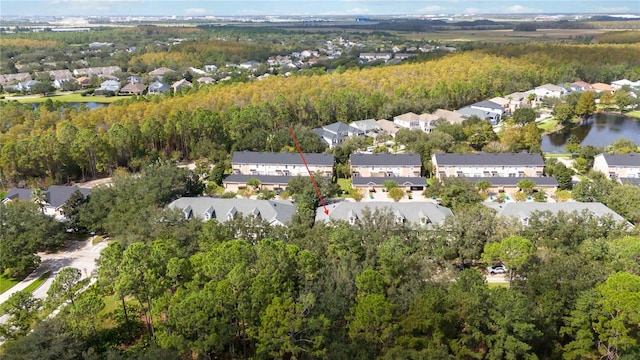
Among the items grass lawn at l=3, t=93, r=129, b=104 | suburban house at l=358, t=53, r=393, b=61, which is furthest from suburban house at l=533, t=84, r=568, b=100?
grass lawn at l=3, t=93, r=129, b=104

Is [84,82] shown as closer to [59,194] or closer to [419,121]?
[59,194]

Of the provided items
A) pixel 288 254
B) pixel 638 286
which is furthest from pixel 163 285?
pixel 638 286

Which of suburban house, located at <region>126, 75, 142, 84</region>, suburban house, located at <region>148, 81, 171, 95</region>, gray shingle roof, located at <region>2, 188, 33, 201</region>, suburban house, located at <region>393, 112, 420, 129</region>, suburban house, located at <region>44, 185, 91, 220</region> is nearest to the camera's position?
suburban house, located at <region>44, 185, 91, 220</region>

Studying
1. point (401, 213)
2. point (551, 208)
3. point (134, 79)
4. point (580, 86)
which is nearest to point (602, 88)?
point (580, 86)

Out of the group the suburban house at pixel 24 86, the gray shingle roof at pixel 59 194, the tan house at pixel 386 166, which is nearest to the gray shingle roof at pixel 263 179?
the tan house at pixel 386 166

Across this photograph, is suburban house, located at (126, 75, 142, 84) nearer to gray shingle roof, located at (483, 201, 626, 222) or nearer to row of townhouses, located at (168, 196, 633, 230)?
row of townhouses, located at (168, 196, 633, 230)

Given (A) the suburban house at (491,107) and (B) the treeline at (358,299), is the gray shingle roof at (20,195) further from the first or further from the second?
(A) the suburban house at (491,107)
